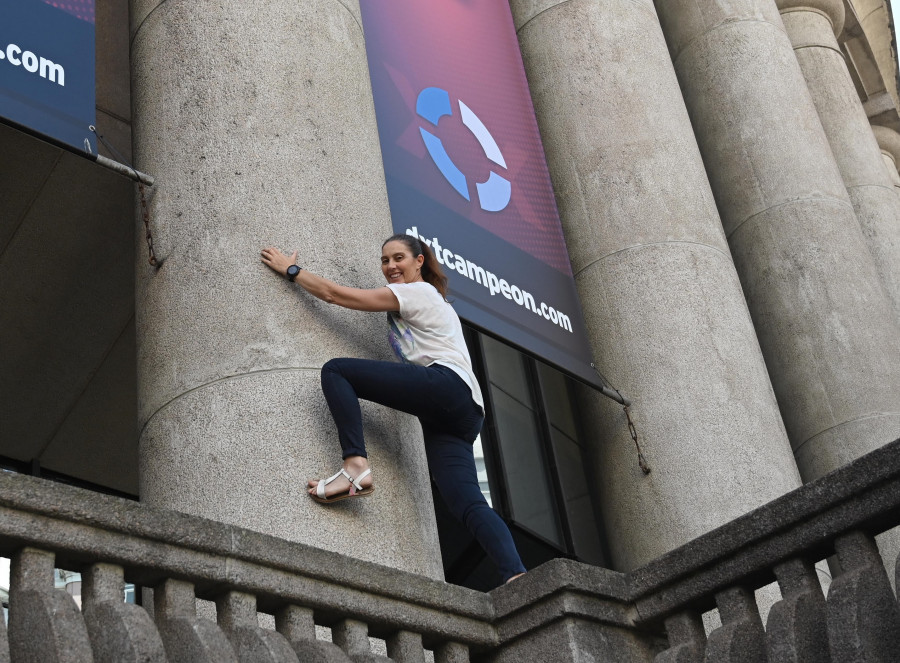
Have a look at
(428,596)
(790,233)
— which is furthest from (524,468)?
(428,596)

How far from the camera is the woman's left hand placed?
6.62 meters

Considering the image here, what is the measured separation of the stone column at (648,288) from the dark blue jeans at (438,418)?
3.26 meters

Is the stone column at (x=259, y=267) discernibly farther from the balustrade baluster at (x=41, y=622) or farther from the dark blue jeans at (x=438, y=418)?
the balustrade baluster at (x=41, y=622)

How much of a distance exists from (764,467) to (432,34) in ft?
12.8

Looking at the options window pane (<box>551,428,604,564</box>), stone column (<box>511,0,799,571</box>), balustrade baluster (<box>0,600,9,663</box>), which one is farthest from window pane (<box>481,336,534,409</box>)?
balustrade baluster (<box>0,600,9,663</box>)

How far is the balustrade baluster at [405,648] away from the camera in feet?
16.8

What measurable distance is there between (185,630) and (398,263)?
3085 millimetres

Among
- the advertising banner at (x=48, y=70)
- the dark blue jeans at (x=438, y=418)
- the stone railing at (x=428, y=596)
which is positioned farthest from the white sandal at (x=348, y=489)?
the advertising banner at (x=48, y=70)

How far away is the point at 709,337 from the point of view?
10148 mm

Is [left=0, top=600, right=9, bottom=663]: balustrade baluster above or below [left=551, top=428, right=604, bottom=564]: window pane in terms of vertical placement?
below

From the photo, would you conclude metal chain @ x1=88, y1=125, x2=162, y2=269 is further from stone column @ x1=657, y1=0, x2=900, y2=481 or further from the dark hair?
stone column @ x1=657, y1=0, x2=900, y2=481

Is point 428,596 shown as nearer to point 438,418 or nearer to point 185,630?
point 185,630

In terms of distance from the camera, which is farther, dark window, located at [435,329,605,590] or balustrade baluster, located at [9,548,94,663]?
dark window, located at [435,329,605,590]

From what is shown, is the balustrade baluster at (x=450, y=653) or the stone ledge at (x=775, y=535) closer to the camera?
the stone ledge at (x=775, y=535)
